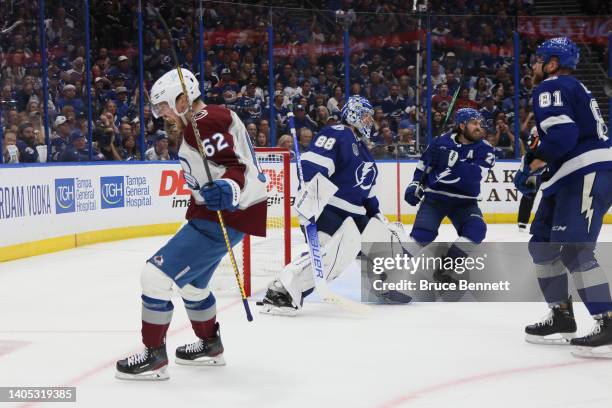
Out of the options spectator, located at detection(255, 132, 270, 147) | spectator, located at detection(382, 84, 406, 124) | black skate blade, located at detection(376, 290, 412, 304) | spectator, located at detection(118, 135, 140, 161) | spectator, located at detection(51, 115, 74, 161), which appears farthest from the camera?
spectator, located at detection(382, 84, 406, 124)

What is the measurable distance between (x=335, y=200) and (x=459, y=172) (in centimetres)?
104

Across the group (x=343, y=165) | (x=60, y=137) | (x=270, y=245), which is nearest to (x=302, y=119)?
(x=60, y=137)

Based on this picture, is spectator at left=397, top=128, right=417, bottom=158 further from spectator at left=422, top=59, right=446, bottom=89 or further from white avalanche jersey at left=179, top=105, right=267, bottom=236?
white avalanche jersey at left=179, top=105, right=267, bottom=236

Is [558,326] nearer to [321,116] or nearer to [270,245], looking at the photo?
[270,245]

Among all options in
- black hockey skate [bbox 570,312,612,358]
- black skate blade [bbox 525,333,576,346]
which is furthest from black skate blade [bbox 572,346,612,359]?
black skate blade [bbox 525,333,576,346]

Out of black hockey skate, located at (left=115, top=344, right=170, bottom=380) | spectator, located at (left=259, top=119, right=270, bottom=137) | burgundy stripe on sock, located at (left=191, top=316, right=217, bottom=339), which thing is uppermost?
spectator, located at (left=259, top=119, right=270, bottom=137)

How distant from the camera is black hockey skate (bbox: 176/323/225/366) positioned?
349 cm

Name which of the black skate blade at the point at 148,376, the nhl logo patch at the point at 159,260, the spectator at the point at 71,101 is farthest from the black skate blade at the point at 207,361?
the spectator at the point at 71,101

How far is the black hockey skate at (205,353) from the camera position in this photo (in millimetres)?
3488

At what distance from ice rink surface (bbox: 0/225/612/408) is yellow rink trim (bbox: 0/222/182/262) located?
154cm

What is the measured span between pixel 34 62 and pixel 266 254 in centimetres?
318

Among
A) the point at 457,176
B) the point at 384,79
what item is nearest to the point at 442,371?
the point at 457,176

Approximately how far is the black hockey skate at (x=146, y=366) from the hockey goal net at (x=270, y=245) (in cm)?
185

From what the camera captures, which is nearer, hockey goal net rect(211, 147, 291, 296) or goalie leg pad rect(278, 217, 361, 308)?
goalie leg pad rect(278, 217, 361, 308)
